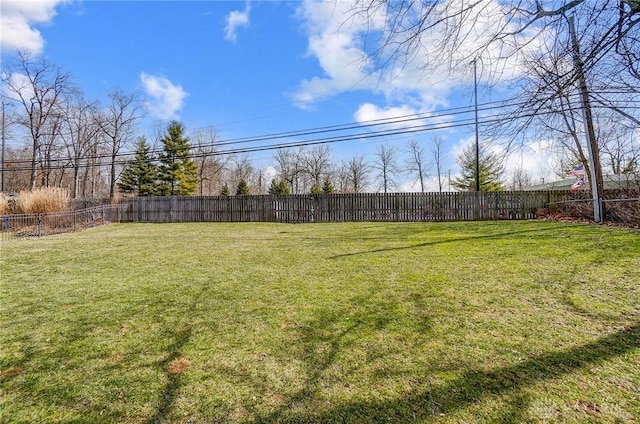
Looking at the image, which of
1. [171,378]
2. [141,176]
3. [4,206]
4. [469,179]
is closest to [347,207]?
[171,378]

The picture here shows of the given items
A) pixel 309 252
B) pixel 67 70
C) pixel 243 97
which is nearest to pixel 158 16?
pixel 309 252

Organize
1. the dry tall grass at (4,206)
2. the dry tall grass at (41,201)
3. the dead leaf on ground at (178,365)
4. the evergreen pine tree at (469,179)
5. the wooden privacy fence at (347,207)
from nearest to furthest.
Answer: the dead leaf on ground at (178,365), the dry tall grass at (41,201), the dry tall grass at (4,206), the wooden privacy fence at (347,207), the evergreen pine tree at (469,179)

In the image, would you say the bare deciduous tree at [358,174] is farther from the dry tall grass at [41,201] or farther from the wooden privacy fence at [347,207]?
the dry tall grass at [41,201]

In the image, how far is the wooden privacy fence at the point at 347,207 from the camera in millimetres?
12719

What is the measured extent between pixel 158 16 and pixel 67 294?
304 inches

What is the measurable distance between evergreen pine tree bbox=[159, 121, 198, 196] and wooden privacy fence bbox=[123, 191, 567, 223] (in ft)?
27.8

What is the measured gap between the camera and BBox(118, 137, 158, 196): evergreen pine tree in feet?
84.8

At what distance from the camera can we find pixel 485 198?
42.5 ft

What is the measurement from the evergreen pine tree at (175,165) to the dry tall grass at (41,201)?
13116mm

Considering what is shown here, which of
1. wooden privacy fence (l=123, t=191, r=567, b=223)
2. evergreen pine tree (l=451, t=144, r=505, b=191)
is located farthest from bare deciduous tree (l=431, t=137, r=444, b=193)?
wooden privacy fence (l=123, t=191, r=567, b=223)

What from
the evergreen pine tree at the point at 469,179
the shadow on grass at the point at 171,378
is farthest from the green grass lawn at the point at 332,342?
the evergreen pine tree at the point at 469,179

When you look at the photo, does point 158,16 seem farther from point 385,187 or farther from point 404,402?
point 385,187

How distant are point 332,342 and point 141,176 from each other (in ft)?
94.6

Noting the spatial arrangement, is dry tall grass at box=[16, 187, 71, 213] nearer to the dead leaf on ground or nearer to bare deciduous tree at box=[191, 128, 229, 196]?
the dead leaf on ground
